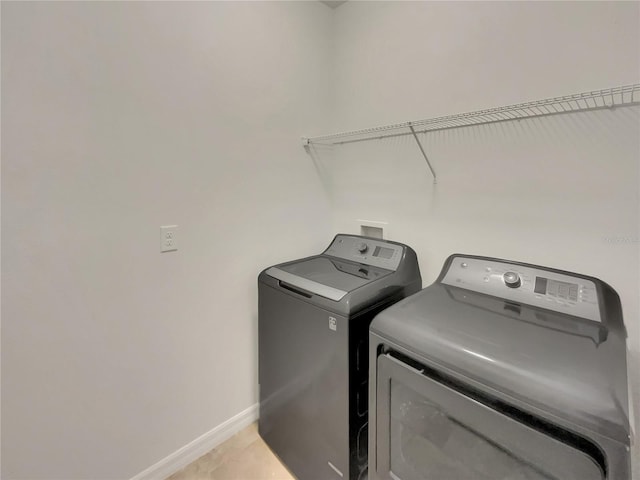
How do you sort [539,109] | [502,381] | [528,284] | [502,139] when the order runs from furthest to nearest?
[502,139]
[539,109]
[528,284]
[502,381]

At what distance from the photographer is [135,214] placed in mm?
1295

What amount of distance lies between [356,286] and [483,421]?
2.10ft

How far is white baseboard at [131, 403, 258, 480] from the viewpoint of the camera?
57.2 inches

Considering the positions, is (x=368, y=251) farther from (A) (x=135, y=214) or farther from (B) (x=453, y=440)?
(A) (x=135, y=214)

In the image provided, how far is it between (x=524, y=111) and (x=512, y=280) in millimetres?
723

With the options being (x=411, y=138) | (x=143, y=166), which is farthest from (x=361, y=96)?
(x=143, y=166)

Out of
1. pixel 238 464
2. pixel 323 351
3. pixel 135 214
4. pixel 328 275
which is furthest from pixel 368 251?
pixel 238 464

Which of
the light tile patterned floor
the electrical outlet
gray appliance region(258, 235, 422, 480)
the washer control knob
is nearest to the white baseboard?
the light tile patterned floor

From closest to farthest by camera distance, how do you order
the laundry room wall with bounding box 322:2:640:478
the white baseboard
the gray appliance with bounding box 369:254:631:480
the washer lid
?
1. the gray appliance with bounding box 369:254:631:480
2. the laundry room wall with bounding box 322:2:640:478
3. the washer lid
4. the white baseboard

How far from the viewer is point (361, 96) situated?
1.92 metres

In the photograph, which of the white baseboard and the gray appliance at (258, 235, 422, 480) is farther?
the white baseboard

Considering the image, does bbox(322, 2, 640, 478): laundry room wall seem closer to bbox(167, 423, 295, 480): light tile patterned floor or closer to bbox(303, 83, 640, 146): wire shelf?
bbox(303, 83, 640, 146): wire shelf

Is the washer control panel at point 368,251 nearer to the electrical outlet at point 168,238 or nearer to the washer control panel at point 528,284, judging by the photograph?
the washer control panel at point 528,284

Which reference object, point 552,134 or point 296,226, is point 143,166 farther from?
point 552,134
